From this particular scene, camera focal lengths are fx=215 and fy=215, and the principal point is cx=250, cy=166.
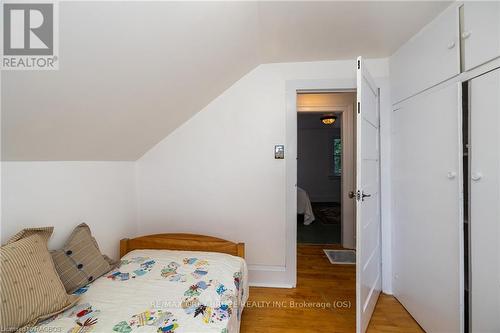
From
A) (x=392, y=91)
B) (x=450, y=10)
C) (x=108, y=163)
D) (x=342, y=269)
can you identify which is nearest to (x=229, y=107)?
(x=108, y=163)

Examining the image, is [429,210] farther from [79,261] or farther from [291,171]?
[79,261]

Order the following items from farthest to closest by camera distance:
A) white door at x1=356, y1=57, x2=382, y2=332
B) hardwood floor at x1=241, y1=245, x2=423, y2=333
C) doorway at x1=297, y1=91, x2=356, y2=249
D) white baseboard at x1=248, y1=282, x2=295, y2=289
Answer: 1. doorway at x1=297, y1=91, x2=356, y2=249
2. white baseboard at x1=248, y1=282, x2=295, y2=289
3. hardwood floor at x1=241, y1=245, x2=423, y2=333
4. white door at x1=356, y1=57, x2=382, y2=332

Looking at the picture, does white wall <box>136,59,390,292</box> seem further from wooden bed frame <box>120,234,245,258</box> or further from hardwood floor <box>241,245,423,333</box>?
wooden bed frame <box>120,234,245,258</box>

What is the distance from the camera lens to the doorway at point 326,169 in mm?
3240

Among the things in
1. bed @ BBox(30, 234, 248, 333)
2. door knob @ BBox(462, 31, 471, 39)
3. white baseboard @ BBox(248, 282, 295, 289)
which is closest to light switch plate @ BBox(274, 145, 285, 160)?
bed @ BBox(30, 234, 248, 333)

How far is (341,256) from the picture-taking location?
9.49 feet

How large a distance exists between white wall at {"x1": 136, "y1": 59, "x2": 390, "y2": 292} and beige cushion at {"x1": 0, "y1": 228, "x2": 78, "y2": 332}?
1218 millimetres

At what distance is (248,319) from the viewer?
1.74m

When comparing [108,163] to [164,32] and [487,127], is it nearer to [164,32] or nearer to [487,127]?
[164,32]

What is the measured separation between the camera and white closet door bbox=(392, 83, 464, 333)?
1365 millimetres

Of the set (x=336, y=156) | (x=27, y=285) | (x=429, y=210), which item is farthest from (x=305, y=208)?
(x=27, y=285)

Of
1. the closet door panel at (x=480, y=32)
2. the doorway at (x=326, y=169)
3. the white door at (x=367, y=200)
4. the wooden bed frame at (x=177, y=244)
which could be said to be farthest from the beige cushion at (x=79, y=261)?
the closet door panel at (x=480, y=32)

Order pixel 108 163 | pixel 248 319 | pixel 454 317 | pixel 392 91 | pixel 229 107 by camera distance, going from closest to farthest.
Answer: pixel 454 317
pixel 248 319
pixel 108 163
pixel 392 91
pixel 229 107

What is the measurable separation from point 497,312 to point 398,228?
0.86 m
